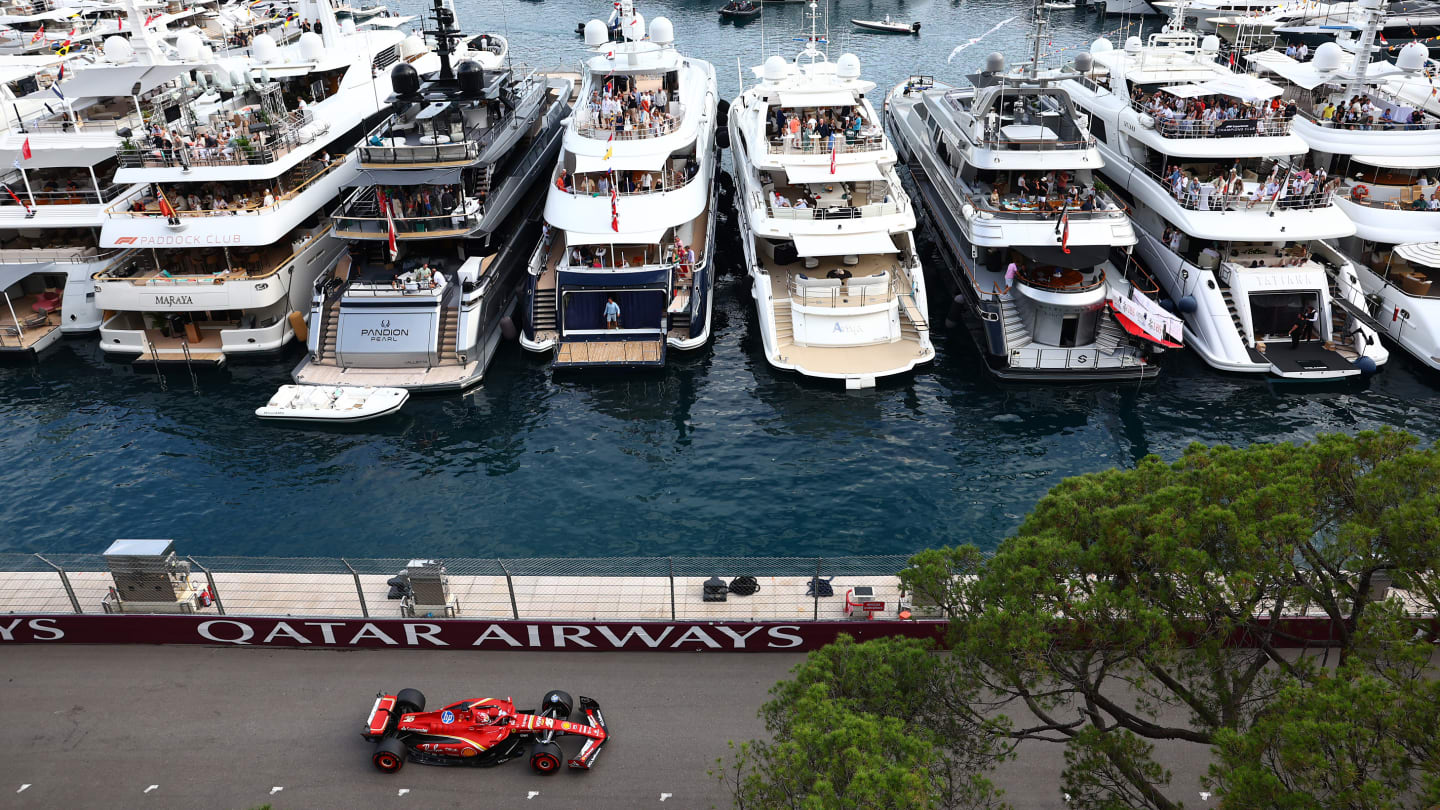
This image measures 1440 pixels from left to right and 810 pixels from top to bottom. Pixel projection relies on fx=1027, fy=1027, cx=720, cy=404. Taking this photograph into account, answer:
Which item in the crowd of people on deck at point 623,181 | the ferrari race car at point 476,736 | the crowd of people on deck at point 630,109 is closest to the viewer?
the ferrari race car at point 476,736

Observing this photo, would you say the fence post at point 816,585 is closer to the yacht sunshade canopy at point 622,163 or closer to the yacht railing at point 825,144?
the yacht sunshade canopy at point 622,163

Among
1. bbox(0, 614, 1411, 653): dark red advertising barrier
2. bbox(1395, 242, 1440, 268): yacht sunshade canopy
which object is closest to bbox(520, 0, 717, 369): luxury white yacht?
bbox(0, 614, 1411, 653): dark red advertising barrier

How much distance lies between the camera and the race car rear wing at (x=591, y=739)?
18.2 meters

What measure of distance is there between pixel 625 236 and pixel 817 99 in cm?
1069

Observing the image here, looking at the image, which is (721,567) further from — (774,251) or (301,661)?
(774,251)

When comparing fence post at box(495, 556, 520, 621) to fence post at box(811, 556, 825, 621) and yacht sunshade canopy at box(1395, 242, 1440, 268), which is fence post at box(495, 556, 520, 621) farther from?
yacht sunshade canopy at box(1395, 242, 1440, 268)

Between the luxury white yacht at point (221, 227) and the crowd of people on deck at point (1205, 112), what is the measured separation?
31925mm

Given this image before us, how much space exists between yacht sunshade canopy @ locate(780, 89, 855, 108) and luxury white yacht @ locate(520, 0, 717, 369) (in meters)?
3.84

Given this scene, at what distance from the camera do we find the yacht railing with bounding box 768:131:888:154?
1517 inches

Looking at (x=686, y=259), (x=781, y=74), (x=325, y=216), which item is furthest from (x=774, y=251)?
(x=325, y=216)

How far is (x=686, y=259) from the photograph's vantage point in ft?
122

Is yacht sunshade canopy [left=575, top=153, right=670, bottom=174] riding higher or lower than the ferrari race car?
higher

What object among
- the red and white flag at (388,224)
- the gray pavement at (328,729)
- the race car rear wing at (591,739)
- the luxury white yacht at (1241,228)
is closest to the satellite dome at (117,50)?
the red and white flag at (388,224)

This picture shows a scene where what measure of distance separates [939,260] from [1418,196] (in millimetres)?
17631
